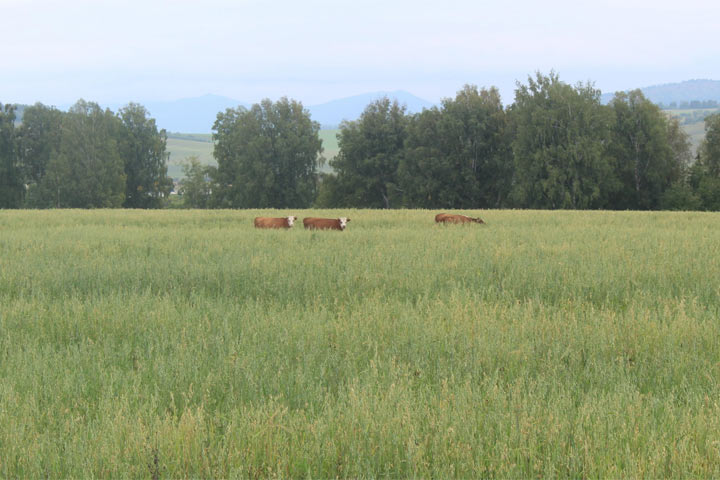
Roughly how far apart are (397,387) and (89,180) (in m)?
63.1

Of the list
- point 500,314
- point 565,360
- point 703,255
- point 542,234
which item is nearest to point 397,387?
point 565,360

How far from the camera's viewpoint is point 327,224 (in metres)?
17.8

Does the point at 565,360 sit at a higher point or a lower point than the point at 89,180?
lower

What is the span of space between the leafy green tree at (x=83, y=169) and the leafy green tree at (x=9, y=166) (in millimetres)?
5139

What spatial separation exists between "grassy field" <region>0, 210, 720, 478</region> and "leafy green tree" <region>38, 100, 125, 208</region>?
5542cm

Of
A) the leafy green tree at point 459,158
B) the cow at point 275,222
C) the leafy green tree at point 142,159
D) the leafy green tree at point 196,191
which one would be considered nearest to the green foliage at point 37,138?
the leafy green tree at point 142,159

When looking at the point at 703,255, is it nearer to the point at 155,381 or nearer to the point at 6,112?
the point at 155,381

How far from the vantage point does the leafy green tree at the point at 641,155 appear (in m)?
53.0

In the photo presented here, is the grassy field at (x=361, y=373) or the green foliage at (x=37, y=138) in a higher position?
the green foliage at (x=37, y=138)

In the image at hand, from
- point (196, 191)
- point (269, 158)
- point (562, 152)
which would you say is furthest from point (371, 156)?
point (196, 191)

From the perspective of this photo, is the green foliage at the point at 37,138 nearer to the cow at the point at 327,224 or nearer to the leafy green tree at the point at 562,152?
the leafy green tree at the point at 562,152

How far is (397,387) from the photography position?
3.90m

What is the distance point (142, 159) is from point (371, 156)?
2982 cm

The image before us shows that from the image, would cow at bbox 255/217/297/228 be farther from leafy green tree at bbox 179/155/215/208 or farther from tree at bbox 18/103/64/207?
leafy green tree at bbox 179/155/215/208
